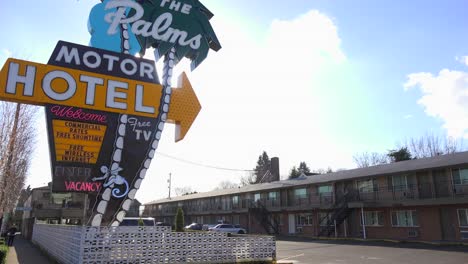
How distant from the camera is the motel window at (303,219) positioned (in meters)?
42.2

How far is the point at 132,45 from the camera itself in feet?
55.8

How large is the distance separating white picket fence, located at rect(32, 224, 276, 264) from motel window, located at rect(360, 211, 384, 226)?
67.3 feet

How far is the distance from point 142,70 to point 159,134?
9.28 feet

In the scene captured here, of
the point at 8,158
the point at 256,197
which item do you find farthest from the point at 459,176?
the point at 8,158

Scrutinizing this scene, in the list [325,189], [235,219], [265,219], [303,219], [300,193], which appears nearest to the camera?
[325,189]

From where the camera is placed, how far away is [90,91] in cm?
1554

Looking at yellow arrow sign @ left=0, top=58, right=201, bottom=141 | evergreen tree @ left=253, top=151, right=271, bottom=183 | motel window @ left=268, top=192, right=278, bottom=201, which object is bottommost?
motel window @ left=268, top=192, right=278, bottom=201

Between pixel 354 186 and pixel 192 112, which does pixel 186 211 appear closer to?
pixel 354 186

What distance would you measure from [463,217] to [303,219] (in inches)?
689

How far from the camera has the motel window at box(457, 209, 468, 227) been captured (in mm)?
28156

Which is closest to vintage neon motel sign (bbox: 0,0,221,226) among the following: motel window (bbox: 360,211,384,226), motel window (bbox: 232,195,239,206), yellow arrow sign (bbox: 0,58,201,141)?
yellow arrow sign (bbox: 0,58,201,141)

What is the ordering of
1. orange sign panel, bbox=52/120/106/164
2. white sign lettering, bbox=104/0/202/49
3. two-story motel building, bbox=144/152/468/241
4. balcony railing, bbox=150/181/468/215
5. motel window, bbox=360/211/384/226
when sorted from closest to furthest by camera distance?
orange sign panel, bbox=52/120/106/164, white sign lettering, bbox=104/0/202/49, two-story motel building, bbox=144/152/468/241, balcony railing, bbox=150/181/468/215, motel window, bbox=360/211/384/226

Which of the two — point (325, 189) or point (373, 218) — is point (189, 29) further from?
point (325, 189)

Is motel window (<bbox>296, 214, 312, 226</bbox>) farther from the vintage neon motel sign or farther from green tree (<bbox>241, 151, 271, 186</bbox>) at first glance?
green tree (<bbox>241, 151, 271, 186</bbox>)
